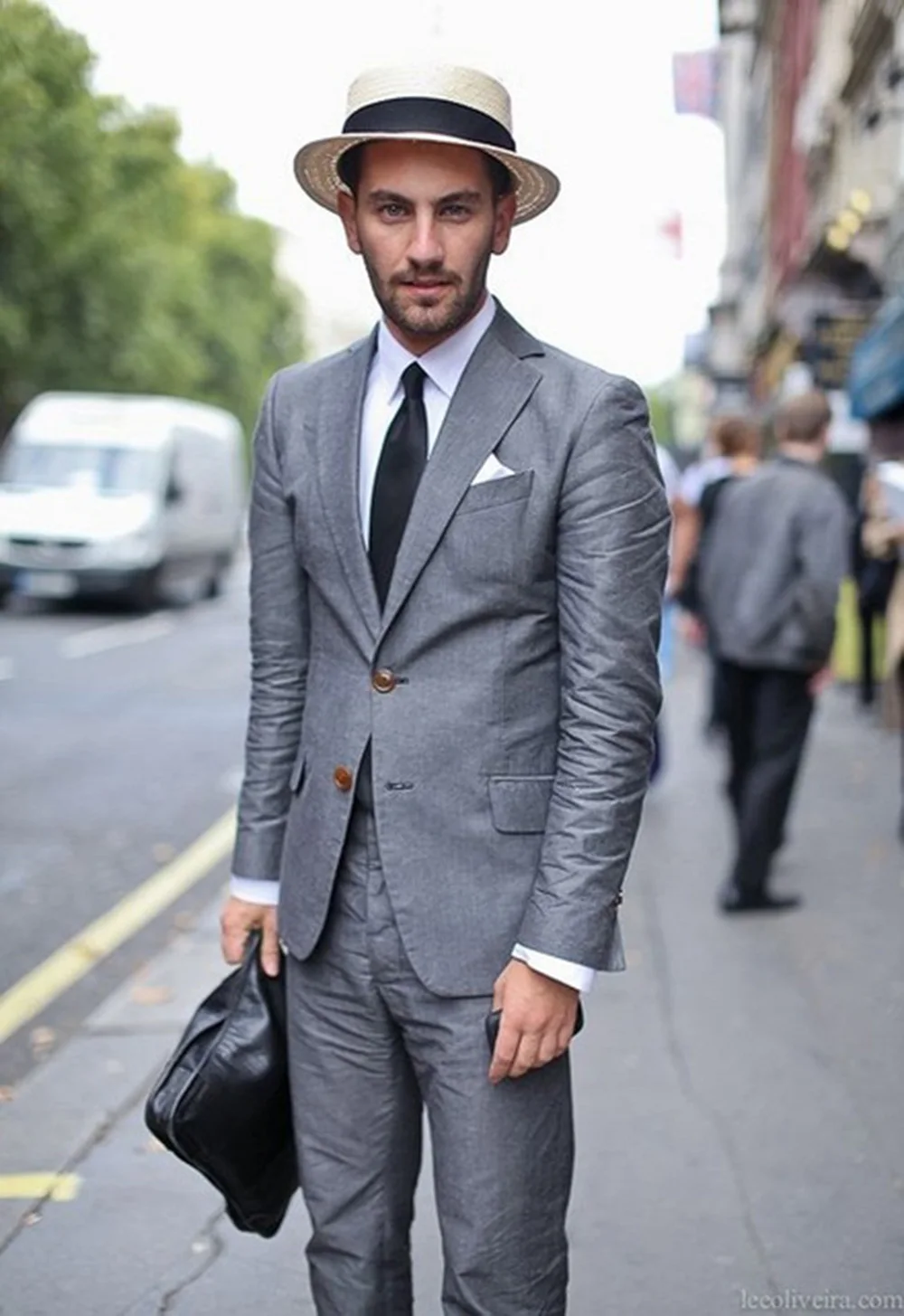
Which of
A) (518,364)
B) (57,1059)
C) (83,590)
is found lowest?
(83,590)

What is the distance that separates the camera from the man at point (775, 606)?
6.06 meters

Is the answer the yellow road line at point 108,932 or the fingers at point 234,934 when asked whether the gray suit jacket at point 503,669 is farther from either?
the yellow road line at point 108,932

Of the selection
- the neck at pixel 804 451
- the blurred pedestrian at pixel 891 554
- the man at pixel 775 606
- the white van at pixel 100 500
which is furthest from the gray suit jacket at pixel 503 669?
the white van at pixel 100 500

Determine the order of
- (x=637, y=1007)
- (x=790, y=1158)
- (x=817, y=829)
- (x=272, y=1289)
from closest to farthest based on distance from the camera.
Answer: (x=272, y=1289), (x=790, y=1158), (x=637, y=1007), (x=817, y=829)

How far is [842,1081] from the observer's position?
4.51m

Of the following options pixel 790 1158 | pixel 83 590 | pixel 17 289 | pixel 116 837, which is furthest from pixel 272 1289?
pixel 17 289

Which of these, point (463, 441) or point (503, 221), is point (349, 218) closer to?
point (503, 221)

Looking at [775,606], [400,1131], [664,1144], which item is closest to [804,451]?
[775,606]

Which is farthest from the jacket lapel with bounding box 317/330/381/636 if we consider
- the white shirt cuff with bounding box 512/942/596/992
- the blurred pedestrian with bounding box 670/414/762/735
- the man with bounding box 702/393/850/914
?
the blurred pedestrian with bounding box 670/414/762/735

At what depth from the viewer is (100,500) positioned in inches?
809

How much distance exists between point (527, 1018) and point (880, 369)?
35.3 feet

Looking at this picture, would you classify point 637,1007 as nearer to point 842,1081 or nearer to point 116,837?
point 842,1081

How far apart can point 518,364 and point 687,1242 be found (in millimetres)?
2041
